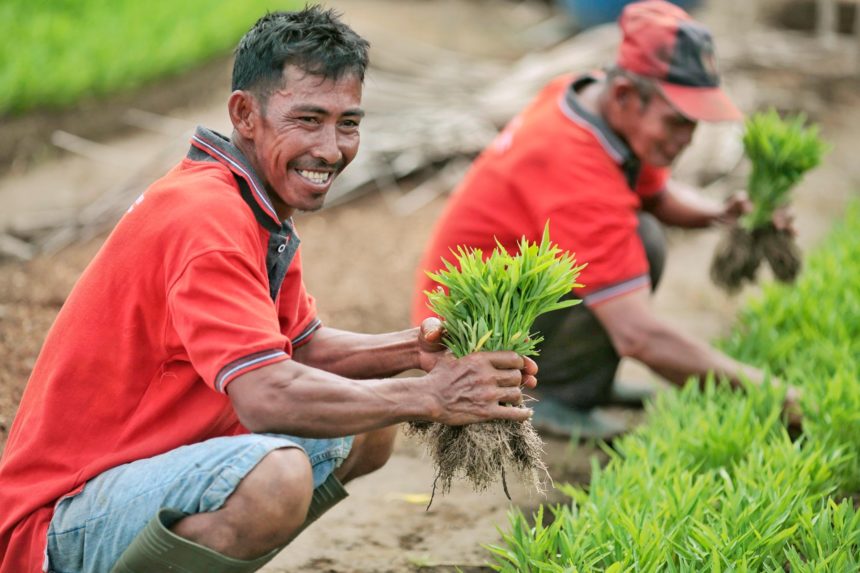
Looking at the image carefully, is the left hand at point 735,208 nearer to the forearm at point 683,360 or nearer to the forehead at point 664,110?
the forehead at point 664,110

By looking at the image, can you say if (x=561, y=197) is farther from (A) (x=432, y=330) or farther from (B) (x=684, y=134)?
(A) (x=432, y=330)

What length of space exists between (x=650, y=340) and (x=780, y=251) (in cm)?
100

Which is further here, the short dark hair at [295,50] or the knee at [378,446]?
the knee at [378,446]

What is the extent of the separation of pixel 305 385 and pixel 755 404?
171cm

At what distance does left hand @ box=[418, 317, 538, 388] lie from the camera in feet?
7.82

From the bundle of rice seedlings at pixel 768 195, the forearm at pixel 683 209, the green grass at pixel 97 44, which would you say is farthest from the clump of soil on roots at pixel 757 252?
the green grass at pixel 97 44

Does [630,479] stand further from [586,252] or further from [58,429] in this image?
[58,429]

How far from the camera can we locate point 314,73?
2.35 meters

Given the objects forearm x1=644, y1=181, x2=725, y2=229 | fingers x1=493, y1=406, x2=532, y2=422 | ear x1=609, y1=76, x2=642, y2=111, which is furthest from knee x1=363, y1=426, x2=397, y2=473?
forearm x1=644, y1=181, x2=725, y2=229

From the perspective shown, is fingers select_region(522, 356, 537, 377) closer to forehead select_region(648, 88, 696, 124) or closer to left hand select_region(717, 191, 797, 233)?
forehead select_region(648, 88, 696, 124)

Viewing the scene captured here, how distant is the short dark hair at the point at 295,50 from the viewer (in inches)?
91.7

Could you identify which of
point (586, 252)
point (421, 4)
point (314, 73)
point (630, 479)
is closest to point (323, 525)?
Result: point (630, 479)

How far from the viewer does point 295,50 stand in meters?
2.32

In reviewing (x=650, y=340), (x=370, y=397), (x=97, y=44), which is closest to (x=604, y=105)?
(x=650, y=340)
